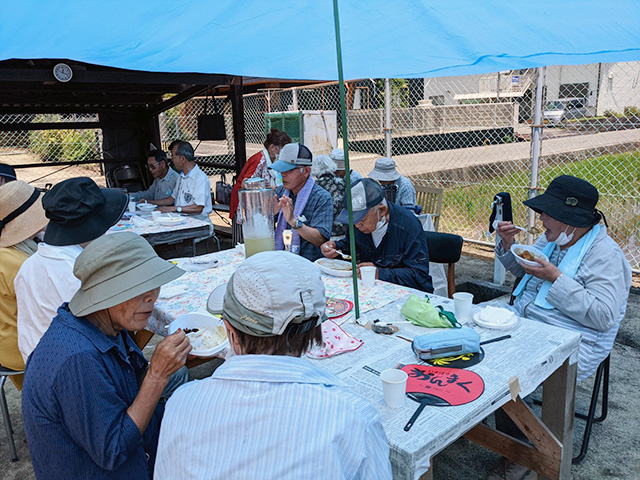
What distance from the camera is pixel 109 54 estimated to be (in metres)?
3.74

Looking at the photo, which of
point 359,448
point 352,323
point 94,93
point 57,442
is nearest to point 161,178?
point 94,93

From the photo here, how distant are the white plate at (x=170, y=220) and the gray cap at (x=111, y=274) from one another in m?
3.50

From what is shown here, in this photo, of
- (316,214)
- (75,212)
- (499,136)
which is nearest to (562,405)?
(316,214)

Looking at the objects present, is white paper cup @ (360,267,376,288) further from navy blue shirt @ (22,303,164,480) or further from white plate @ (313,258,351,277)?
navy blue shirt @ (22,303,164,480)

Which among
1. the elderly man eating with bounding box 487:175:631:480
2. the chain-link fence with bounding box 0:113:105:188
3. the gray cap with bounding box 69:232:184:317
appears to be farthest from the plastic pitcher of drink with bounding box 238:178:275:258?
the chain-link fence with bounding box 0:113:105:188

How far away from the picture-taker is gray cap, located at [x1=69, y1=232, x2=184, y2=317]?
1662 millimetres

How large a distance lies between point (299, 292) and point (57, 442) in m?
0.94

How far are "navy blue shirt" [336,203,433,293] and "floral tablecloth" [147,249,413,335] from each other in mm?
235

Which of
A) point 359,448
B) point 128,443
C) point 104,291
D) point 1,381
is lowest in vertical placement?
point 1,381

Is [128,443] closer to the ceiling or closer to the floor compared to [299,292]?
closer to the floor

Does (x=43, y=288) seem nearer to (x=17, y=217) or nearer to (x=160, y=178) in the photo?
(x=17, y=217)

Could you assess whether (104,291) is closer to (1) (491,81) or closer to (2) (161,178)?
(2) (161,178)

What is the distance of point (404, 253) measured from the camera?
A: 127 inches

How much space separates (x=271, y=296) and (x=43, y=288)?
60.7 inches
